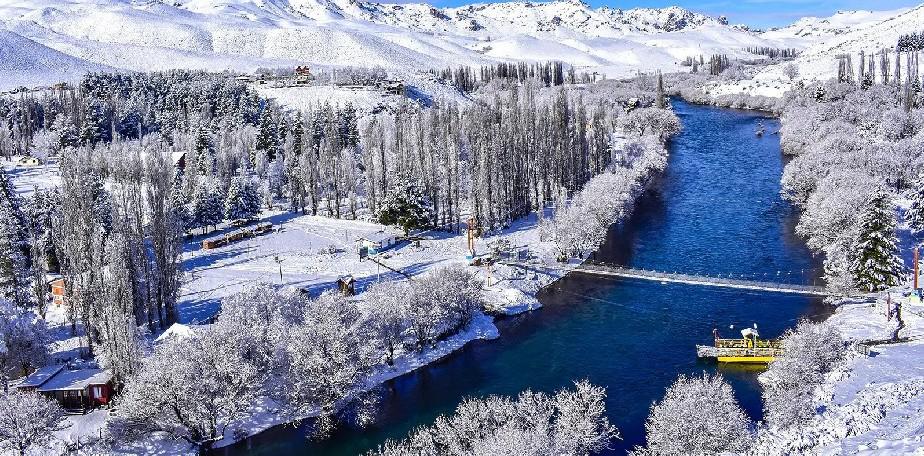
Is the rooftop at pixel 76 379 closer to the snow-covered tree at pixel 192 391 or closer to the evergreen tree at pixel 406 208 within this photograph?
the snow-covered tree at pixel 192 391

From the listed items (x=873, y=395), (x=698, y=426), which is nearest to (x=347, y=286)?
(x=698, y=426)

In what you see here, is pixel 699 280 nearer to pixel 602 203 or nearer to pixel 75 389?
pixel 602 203

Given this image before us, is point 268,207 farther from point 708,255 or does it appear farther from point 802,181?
point 802,181

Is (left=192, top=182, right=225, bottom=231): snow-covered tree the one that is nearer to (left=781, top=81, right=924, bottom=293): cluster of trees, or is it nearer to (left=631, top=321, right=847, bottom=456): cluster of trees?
(left=631, top=321, right=847, bottom=456): cluster of trees

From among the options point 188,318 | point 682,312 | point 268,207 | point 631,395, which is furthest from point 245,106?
point 631,395

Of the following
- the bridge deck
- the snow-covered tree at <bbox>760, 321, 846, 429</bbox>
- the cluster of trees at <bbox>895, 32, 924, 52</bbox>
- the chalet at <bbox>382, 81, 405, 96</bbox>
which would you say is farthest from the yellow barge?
the cluster of trees at <bbox>895, 32, 924, 52</bbox>

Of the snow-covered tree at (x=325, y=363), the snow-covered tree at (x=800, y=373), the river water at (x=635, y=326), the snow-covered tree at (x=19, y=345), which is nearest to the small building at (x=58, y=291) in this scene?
the snow-covered tree at (x=19, y=345)
